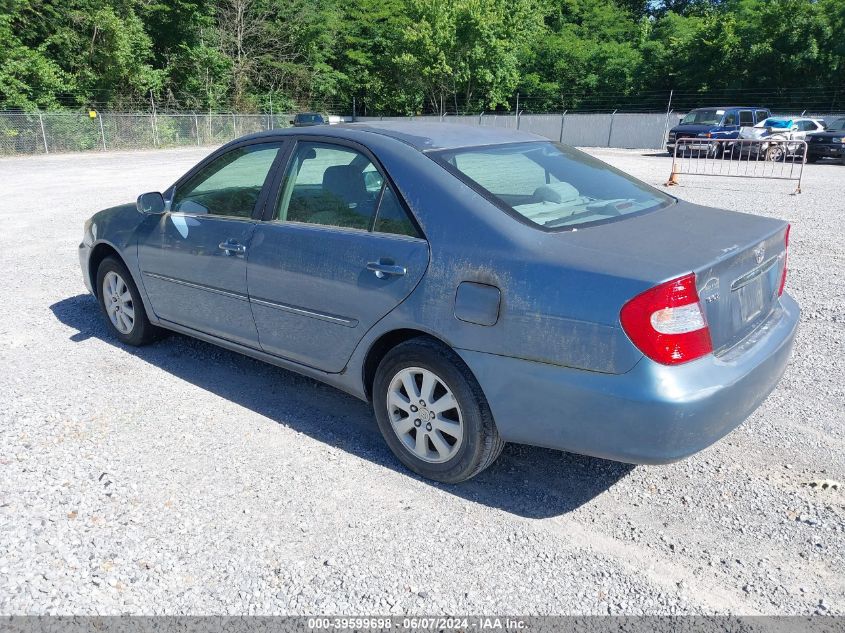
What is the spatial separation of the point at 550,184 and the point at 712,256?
1052mm

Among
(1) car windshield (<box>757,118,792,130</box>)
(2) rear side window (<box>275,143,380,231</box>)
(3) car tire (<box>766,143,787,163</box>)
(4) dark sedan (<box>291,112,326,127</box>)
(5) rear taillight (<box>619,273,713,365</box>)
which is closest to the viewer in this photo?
(5) rear taillight (<box>619,273,713,365</box>)

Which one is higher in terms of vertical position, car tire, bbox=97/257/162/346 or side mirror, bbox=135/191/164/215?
side mirror, bbox=135/191/164/215

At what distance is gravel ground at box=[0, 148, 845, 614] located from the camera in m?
2.59

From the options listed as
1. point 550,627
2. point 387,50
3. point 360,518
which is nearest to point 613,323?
point 550,627

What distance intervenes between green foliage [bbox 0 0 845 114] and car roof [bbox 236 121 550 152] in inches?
1294

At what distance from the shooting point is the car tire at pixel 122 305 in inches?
197

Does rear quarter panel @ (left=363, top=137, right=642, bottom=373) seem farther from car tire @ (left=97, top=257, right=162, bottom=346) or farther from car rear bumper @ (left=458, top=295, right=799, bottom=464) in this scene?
car tire @ (left=97, top=257, right=162, bottom=346)

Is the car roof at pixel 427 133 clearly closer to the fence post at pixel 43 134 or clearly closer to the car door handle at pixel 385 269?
the car door handle at pixel 385 269

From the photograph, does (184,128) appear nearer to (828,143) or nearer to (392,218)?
(828,143)

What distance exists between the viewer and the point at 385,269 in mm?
3248

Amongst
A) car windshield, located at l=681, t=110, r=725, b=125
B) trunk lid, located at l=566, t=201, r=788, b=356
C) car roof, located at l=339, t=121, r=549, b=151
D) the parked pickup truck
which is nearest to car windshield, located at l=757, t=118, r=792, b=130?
the parked pickup truck

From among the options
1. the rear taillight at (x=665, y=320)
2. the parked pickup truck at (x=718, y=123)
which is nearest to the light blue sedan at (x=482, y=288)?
the rear taillight at (x=665, y=320)

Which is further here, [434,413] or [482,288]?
[434,413]

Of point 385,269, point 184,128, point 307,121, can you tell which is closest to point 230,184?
point 385,269
